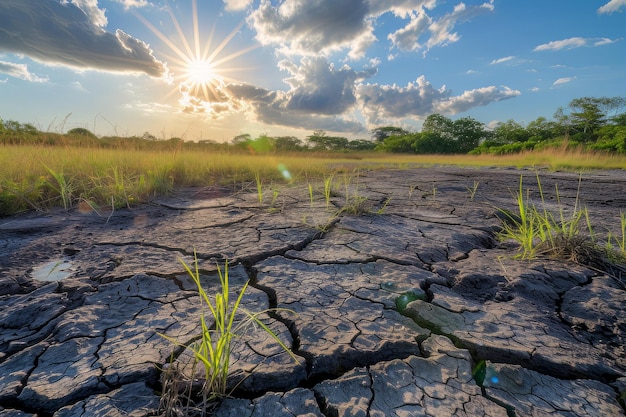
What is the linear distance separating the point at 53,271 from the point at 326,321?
140 cm

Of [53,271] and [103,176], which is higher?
[103,176]

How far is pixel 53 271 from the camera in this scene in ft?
5.07

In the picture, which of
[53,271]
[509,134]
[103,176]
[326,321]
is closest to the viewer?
[326,321]

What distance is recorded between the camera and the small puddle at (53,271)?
58.0 inches

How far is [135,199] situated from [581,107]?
29.6 meters

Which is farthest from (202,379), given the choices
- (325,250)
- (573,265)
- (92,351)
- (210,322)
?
(573,265)

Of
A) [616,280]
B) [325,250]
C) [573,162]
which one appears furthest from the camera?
[573,162]

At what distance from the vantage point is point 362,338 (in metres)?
1.04

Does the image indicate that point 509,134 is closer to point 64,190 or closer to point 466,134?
point 466,134

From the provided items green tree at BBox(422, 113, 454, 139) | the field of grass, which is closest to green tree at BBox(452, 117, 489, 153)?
green tree at BBox(422, 113, 454, 139)

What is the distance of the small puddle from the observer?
1473 millimetres

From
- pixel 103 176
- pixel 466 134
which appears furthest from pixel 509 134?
pixel 103 176

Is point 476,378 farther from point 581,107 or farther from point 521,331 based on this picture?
point 581,107

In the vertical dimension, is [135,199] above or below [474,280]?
above
